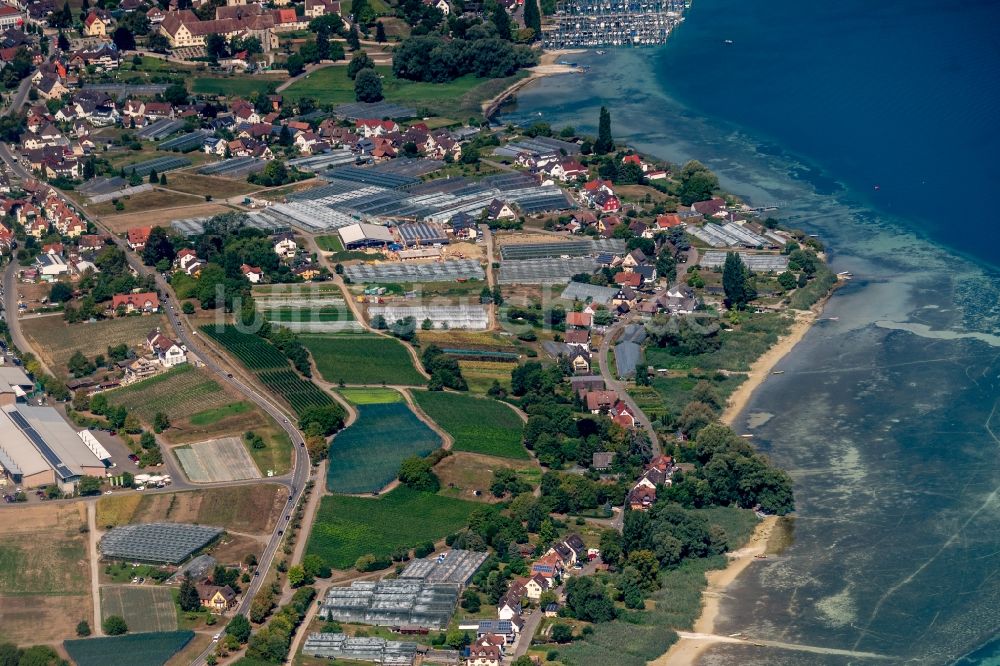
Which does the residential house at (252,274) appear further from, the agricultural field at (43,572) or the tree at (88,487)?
the agricultural field at (43,572)

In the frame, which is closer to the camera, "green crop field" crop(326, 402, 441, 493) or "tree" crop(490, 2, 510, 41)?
"green crop field" crop(326, 402, 441, 493)

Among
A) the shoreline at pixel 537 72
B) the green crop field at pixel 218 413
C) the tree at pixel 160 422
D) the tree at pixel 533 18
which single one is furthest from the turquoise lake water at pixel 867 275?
the tree at pixel 160 422

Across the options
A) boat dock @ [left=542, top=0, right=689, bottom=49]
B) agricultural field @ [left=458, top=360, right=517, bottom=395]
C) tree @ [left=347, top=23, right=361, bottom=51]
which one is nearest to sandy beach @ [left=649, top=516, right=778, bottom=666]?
agricultural field @ [left=458, top=360, right=517, bottom=395]

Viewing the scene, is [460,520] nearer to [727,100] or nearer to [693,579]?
[693,579]

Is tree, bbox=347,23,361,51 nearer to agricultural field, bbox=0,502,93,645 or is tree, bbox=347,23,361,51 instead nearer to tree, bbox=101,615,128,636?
agricultural field, bbox=0,502,93,645

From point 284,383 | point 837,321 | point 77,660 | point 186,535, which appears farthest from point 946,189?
point 77,660
